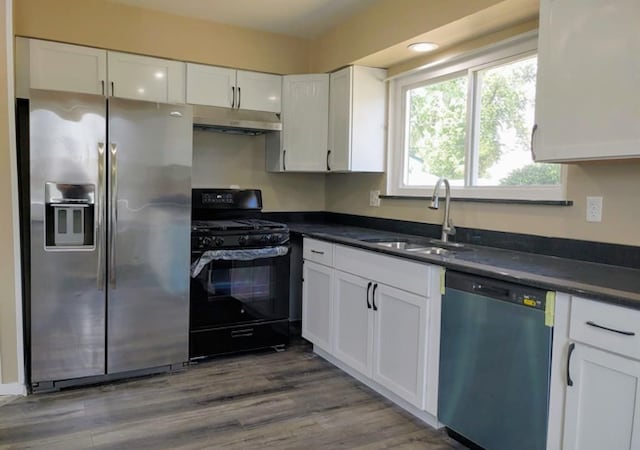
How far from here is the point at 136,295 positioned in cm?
295

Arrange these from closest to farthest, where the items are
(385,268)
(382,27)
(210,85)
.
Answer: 1. (385,268)
2. (382,27)
3. (210,85)

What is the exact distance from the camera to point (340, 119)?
3.59m

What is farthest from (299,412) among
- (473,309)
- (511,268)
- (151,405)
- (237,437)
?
(511,268)

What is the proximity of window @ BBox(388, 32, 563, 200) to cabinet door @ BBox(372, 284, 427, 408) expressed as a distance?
0.86 m

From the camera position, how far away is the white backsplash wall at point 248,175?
3859mm

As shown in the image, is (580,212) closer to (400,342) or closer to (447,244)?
(447,244)

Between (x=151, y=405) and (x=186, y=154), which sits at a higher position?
(x=186, y=154)

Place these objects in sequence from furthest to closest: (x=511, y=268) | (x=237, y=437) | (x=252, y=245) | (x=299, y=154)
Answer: (x=299, y=154) < (x=252, y=245) < (x=237, y=437) < (x=511, y=268)

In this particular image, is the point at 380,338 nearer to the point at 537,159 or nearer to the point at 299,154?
the point at 537,159

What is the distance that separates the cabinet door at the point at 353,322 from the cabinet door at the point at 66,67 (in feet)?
7.05

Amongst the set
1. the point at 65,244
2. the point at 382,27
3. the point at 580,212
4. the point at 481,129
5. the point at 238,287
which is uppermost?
the point at 382,27

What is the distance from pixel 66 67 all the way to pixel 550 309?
3.25 m

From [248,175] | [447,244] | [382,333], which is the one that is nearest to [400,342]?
[382,333]

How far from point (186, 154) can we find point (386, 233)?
59.3 inches
